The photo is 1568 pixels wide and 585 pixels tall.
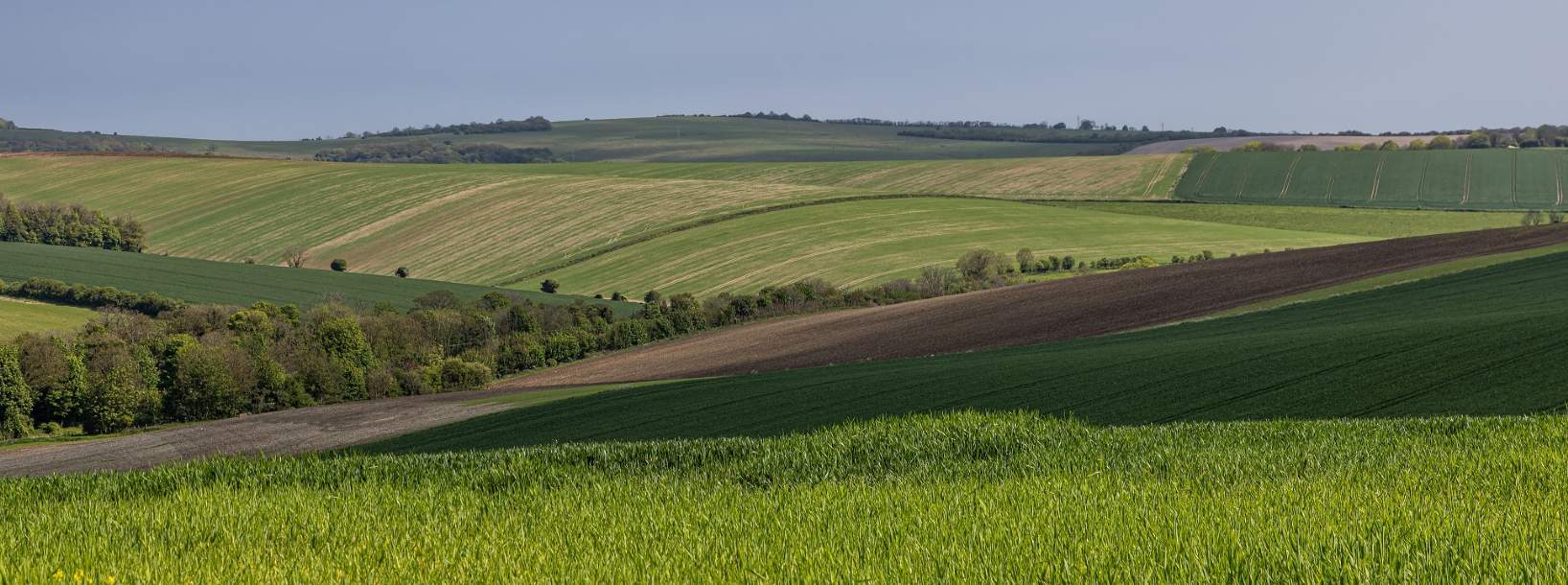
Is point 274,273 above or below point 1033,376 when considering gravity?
below

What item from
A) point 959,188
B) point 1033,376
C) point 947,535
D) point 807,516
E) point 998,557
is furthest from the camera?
point 959,188

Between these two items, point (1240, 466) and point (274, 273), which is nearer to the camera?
point (1240, 466)

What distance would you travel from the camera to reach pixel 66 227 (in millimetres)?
125250

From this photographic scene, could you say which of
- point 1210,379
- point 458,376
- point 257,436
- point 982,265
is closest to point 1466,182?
point 982,265

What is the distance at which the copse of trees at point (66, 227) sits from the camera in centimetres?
12431

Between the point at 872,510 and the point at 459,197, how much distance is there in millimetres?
134063

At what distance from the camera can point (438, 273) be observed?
367 feet

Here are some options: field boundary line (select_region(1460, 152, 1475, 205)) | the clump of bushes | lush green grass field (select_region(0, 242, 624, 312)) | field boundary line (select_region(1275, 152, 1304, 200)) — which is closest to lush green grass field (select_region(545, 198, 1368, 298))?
lush green grass field (select_region(0, 242, 624, 312))

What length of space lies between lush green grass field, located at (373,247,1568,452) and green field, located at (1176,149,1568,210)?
75.4m

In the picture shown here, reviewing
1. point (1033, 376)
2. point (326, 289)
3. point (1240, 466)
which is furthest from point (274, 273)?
point (1240, 466)

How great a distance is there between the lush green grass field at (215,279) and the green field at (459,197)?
Answer: 898 cm

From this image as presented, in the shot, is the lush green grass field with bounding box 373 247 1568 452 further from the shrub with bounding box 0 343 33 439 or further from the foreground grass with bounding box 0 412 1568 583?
the shrub with bounding box 0 343 33 439

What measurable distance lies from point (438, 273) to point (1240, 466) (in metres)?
104

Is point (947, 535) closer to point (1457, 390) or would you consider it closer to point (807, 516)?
point (807, 516)
